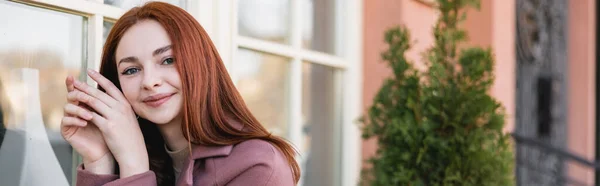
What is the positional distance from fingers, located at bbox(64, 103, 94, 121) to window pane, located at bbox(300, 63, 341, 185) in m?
1.77

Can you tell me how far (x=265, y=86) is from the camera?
334 centimetres

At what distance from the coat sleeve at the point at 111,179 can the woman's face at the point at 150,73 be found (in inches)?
5.5

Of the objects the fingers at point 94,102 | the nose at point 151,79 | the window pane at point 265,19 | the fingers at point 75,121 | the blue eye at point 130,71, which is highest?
the window pane at point 265,19

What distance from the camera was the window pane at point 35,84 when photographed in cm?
219

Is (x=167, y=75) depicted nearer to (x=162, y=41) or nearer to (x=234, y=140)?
(x=162, y=41)

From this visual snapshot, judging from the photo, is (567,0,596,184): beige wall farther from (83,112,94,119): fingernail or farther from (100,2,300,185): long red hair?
(83,112,94,119): fingernail

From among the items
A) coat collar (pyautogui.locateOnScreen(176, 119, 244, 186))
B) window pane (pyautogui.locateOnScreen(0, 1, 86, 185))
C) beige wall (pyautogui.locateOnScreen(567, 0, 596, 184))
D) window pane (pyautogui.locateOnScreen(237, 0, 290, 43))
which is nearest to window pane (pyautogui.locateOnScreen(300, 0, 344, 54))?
window pane (pyautogui.locateOnScreen(237, 0, 290, 43))

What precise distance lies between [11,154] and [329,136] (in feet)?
6.13

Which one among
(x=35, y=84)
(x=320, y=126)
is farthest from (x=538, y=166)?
(x=35, y=84)

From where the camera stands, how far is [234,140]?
6.37 feet

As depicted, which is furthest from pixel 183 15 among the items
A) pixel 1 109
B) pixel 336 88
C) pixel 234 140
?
pixel 336 88

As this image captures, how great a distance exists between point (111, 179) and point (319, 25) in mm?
1952

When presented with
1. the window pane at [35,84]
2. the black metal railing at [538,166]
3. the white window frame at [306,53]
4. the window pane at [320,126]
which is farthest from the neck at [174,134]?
the black metal railing at [538,166]

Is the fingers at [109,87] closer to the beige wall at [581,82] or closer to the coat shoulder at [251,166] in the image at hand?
the coat shoulder at [251,166]
